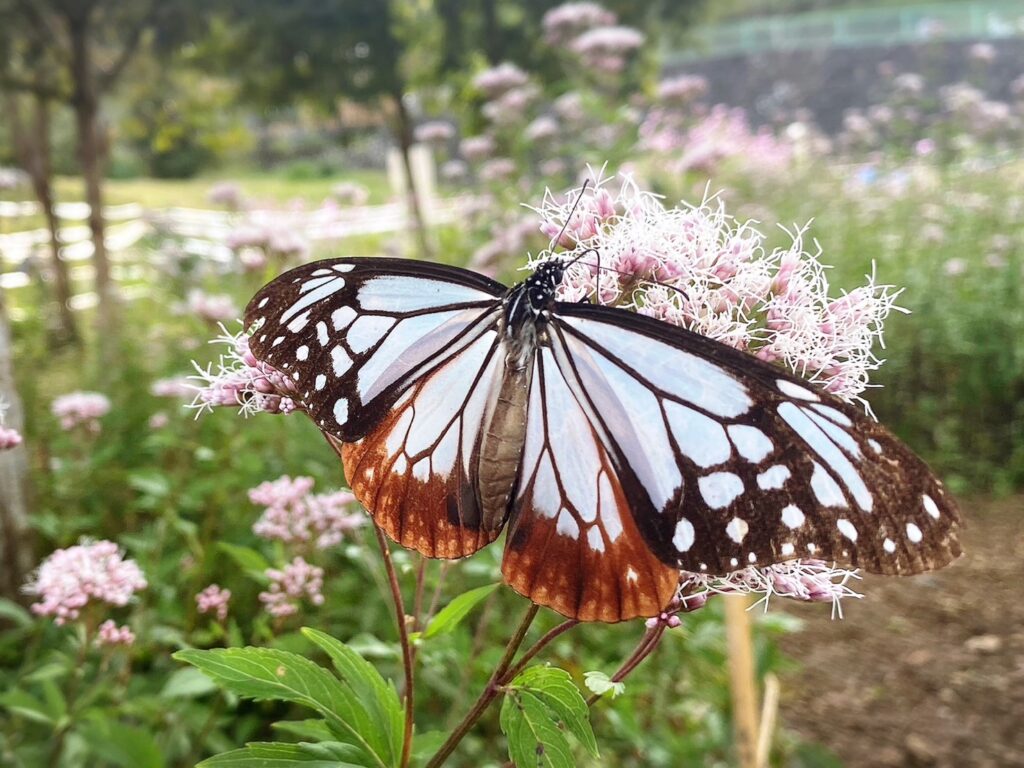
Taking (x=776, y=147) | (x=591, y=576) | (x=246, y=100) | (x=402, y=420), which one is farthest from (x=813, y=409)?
(x=776, y=147)

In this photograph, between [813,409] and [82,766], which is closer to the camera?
[813,409]

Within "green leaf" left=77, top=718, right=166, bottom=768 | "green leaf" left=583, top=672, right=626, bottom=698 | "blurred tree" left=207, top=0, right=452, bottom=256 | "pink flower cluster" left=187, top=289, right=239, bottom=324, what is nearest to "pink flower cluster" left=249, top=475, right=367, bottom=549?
"green leaf" left=77, top=718, right=166, bottom=768

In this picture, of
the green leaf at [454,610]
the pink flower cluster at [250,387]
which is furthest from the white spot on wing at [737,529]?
the pink flower cluster at [250,387]

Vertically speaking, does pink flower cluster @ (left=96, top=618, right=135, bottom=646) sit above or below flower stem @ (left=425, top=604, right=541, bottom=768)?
below

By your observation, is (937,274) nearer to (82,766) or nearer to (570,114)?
(570,114)

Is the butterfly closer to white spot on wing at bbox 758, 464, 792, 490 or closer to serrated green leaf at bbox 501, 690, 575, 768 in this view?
white spot on wing at bbox 758, 464, 792, 490

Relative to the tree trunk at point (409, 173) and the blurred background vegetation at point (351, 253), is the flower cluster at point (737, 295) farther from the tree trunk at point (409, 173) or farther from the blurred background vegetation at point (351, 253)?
the tree trunk at point (409, 173)

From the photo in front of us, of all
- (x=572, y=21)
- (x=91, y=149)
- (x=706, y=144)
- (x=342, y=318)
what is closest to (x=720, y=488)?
(x=342, y=318)
